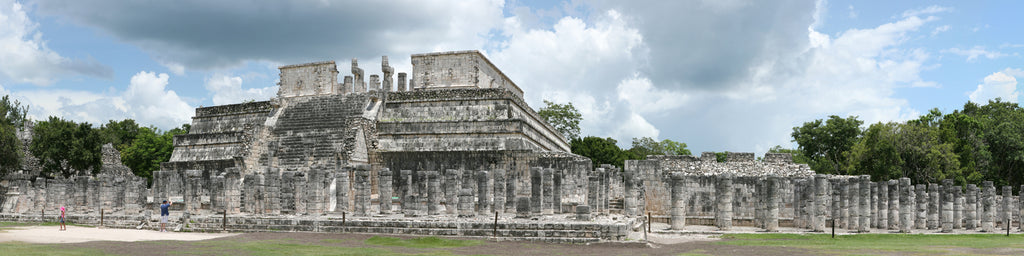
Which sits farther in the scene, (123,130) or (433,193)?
(123,130)

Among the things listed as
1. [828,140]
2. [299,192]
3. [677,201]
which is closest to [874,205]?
[677,201]

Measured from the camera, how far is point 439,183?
67.2ft

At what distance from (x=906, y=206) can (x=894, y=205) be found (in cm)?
29

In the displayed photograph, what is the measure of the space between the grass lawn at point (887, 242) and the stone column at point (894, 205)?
155 centimetres

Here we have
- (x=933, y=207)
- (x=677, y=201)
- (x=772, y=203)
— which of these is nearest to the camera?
(x=772, y=203)

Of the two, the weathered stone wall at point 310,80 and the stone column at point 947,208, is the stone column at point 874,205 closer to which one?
the stone column at point 947,208

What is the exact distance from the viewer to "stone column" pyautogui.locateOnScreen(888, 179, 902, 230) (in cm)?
2017

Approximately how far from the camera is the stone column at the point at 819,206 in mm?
19188

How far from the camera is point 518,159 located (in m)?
26.4

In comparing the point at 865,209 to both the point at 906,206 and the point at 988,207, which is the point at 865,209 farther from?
the point at 988,207

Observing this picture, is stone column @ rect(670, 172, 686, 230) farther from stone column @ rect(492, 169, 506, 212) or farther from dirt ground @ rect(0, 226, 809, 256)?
stone column @ rect(492, 169, 506, 212)

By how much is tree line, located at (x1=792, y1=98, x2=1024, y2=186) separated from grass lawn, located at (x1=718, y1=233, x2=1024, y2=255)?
1575 cm

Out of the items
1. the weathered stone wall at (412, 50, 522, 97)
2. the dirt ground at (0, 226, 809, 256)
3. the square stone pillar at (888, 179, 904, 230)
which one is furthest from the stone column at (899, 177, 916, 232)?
the weathered stone wall at (412, 50, 522, 97)

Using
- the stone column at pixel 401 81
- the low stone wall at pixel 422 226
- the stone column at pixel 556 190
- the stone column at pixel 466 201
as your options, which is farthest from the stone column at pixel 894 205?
the stone column at pixel 401 81
